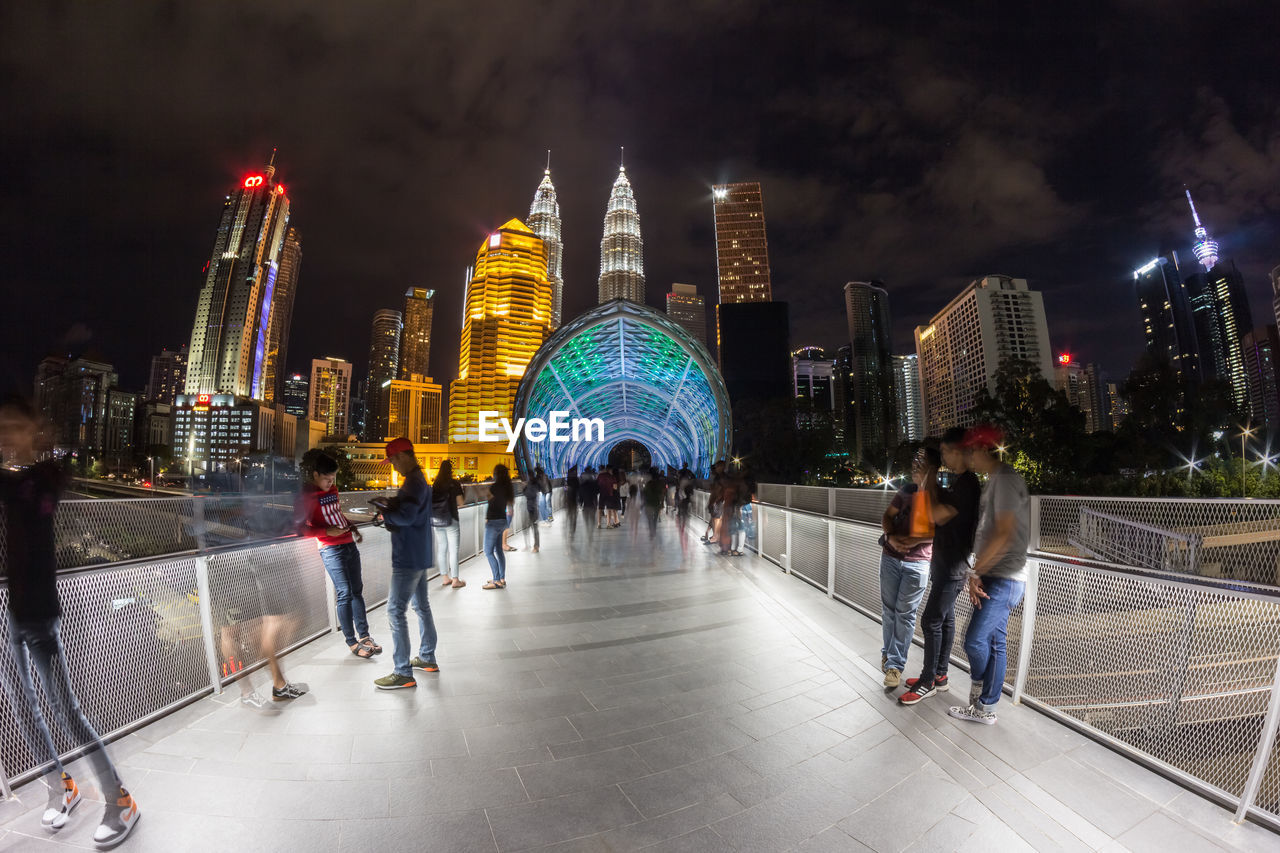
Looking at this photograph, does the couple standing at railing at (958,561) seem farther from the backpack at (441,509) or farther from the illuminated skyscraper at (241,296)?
the illuminated skyscraper at (241,296)

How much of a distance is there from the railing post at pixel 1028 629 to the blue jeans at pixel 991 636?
0.19 metres

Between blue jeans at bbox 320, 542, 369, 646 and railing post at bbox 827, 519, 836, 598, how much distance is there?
4.59 metres

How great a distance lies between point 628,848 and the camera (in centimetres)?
212

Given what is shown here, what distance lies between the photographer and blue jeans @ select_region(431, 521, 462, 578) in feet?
22.8

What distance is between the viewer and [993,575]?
3102 millimetres

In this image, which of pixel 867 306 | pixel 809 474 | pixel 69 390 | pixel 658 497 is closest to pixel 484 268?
pixel 69 390

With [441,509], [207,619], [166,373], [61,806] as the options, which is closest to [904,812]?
[61,806]

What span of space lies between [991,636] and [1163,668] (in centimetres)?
75

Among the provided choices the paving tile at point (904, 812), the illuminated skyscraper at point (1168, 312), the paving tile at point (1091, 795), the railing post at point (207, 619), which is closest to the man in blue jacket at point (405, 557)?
the railing post at point (207, 619)

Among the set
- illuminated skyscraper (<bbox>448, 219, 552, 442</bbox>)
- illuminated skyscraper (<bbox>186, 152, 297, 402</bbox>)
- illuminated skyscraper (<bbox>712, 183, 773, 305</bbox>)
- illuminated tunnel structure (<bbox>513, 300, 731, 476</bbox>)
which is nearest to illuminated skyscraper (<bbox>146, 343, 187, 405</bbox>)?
illuminated skyscraper (<bbox>186, 152, 297, 402</bbox>)

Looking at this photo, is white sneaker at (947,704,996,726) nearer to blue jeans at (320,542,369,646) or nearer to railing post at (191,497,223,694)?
blue jeans at (320,542,369,646)

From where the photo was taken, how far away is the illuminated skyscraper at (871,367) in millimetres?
139000

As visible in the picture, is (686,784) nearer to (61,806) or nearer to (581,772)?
(581,772)

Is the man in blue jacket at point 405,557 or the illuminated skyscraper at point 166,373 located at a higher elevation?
the illuminated skyscraper at point 166,373
